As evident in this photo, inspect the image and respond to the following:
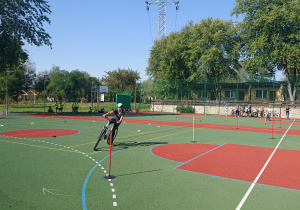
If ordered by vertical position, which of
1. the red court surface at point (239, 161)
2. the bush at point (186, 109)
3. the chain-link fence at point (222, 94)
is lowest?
the red court surface at point (239, 161)

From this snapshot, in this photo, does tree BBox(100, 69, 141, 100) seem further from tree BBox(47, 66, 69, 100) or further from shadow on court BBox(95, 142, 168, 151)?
shadow on court BBox(95, 142, 168, 151)

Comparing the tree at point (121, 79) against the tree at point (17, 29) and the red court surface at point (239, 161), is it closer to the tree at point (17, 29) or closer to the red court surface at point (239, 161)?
the tree at point (17, 29)

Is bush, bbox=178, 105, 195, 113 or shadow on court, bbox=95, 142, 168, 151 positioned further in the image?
bush, bbox=178, 105, 195, 113

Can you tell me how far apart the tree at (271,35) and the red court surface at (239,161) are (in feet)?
81.8

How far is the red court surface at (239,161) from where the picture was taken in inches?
244

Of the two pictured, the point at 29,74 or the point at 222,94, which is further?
the point at 29,74

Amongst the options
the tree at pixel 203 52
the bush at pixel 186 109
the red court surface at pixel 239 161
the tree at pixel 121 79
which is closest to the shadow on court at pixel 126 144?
the red court surface at pixel 239 161

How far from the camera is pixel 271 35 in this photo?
34531mm

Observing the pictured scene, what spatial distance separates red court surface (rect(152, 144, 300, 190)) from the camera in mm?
6195

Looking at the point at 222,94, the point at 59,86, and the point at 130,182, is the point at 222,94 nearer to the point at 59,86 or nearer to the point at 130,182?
the point at 130,182

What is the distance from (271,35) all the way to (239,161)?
32.3 m

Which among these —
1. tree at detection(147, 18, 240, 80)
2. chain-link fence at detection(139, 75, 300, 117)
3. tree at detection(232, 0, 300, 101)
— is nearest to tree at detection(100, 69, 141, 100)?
tree at detection(147, 18, 240, 80)

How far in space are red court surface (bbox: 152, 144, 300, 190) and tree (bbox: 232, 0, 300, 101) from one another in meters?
24.9

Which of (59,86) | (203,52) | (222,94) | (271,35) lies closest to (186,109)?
(222,94)
